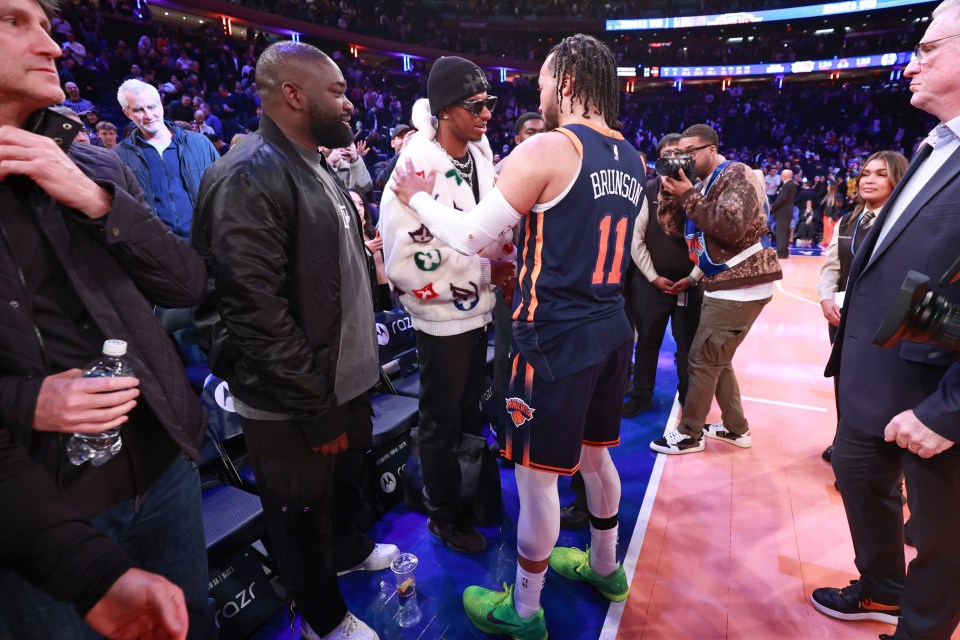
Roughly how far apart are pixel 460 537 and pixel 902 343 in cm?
216

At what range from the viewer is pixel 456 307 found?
8.17 ft

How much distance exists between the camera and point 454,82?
2.36 m

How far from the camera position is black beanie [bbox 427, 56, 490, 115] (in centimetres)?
235

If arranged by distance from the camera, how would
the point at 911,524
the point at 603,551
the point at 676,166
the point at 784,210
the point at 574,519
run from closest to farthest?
the point at 911,524
the point at 603,551
the point at 574,519
the point at 676,166
the point at 784,210

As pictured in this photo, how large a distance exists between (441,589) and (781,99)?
107 ft

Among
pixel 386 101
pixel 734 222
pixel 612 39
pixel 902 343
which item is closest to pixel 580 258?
pixel 902 343

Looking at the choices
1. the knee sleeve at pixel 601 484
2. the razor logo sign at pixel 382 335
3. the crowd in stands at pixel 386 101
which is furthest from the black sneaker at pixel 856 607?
the crowd in stands at pixel 386 101

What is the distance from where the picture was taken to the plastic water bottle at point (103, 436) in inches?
43.2

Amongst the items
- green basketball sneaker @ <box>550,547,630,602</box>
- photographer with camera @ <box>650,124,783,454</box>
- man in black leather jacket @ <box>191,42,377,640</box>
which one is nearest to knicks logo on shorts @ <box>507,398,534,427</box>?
man in black leather jacket @ <box>191,42,377,640</box>

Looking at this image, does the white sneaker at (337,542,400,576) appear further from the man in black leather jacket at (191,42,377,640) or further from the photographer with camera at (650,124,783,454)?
the photographer with camera at (650,124,783,454)

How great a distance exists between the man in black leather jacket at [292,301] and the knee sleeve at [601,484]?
3.39 ft

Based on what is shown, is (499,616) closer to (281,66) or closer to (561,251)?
(561,251)

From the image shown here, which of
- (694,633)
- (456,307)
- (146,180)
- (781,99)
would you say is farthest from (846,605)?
(781,99)

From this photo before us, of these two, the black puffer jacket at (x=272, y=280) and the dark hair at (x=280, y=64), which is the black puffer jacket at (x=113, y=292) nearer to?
the black puffer jacket at (x=272, y=280)
